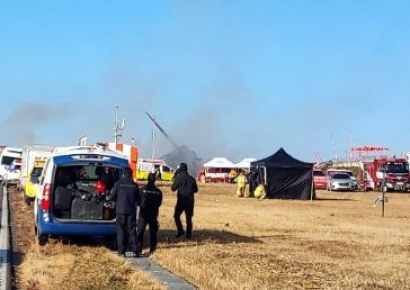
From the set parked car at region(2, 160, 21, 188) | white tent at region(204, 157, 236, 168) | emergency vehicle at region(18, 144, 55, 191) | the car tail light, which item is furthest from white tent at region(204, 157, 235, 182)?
the car tail light

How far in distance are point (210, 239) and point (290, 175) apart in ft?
83.6

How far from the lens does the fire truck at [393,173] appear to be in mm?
53719

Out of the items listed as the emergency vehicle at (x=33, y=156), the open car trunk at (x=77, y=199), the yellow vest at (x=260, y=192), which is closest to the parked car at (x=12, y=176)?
the emergency vehicle at (x=33, y=156)

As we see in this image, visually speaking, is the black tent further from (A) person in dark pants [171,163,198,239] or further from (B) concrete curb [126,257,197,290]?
(B) concrete curb [126,257,197,290]

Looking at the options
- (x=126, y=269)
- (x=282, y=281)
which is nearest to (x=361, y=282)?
(x=282, y=281)

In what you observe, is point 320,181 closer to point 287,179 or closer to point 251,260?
point 287,179

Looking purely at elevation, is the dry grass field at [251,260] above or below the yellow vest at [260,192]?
below

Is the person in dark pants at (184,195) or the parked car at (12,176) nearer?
the person in dark pants at (184,195)

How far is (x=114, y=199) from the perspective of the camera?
49.3 ft

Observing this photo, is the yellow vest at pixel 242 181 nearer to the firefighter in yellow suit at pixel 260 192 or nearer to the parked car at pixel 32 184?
the firefighter in yellow suit at pixel 260 192

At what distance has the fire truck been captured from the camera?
176 ft

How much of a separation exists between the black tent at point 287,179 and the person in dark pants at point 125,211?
27.4 metres

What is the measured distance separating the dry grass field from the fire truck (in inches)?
1267

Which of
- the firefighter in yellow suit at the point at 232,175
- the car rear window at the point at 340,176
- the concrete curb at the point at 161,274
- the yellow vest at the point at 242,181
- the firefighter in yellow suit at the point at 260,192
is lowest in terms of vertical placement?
the concrete curb at the point at 161,274
